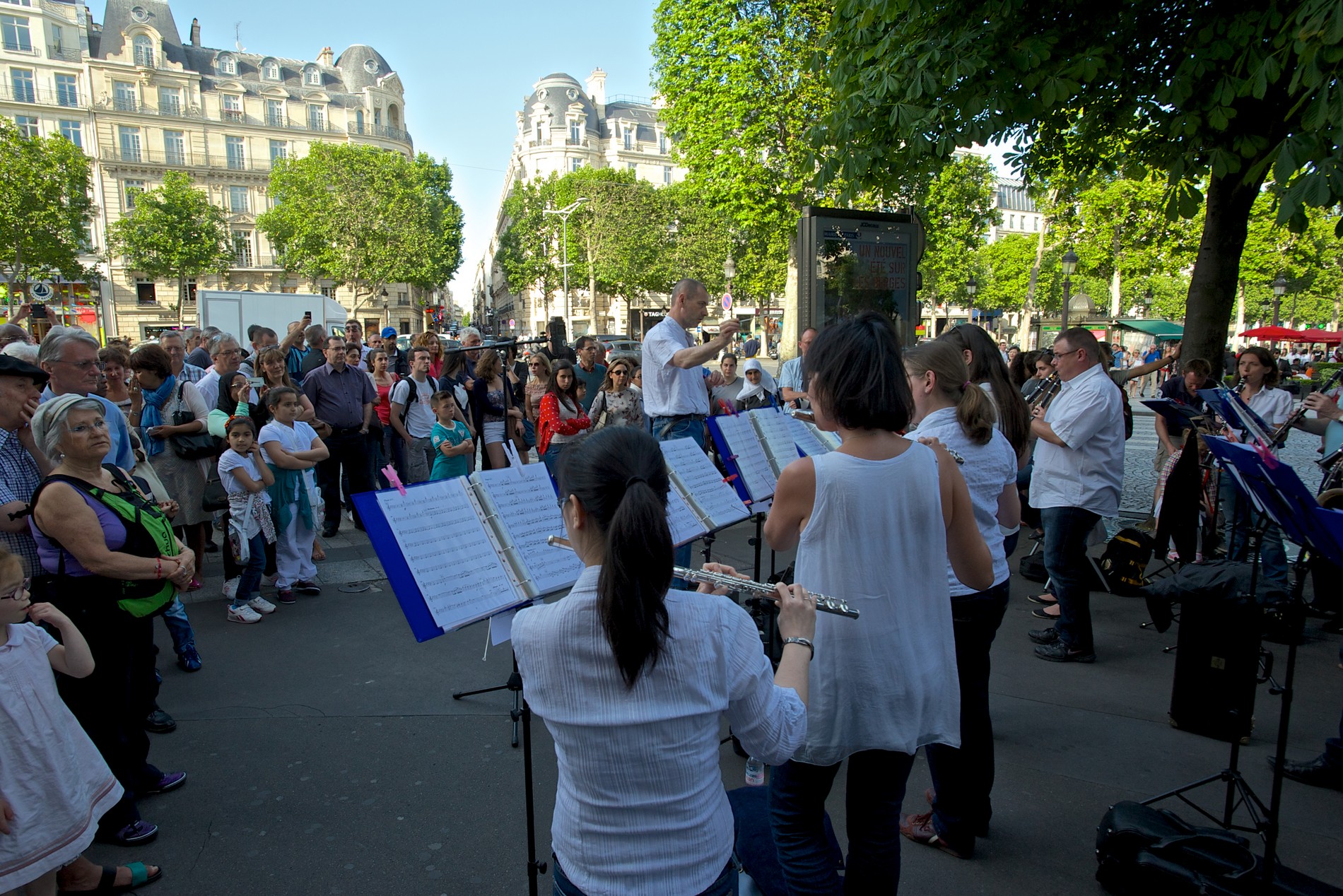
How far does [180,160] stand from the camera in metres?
51.6

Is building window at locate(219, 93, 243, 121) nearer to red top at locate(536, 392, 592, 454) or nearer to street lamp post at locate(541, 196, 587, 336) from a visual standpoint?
street lamp post at locate(541, 196, 587, 336)

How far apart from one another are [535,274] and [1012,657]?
51241mm

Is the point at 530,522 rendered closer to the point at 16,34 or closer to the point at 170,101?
the point at 16,34

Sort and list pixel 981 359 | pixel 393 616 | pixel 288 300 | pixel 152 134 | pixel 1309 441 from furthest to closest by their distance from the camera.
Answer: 1. pixel 152 134
2. pixel 288 300
3. pixel 1309 441
4. pixel 393 616
5. pixel 981 359

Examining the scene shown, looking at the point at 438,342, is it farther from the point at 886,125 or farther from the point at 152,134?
the point at 152,134

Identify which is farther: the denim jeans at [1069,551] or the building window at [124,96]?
the building window at [124,96]

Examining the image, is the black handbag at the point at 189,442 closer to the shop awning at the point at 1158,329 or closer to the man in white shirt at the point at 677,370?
the man in white shirt at the point at 677,370

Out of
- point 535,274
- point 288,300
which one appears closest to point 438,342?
point 288,300

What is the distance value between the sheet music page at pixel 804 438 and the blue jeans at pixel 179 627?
3.57m

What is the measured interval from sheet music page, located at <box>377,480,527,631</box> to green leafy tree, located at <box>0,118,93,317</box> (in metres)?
37.8

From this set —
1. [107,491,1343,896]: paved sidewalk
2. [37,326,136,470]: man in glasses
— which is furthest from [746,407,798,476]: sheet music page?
[37,326,136,470]: man in glasses

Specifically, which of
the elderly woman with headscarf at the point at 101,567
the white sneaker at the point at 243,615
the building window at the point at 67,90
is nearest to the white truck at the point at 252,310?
the white sneaker at the point at 243,615

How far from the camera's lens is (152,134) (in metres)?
50.6

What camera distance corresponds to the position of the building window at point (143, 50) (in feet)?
167
